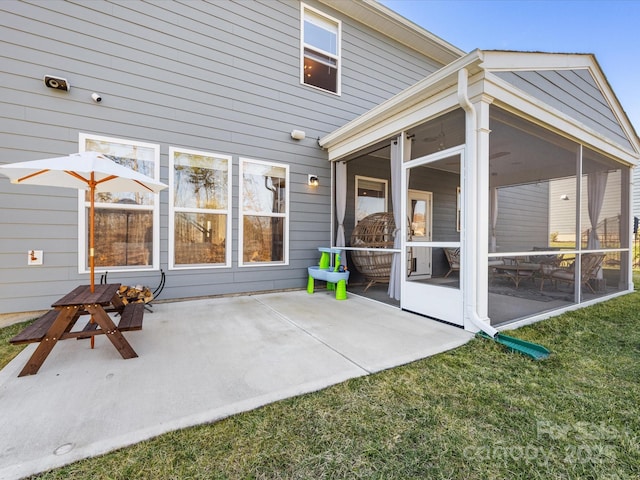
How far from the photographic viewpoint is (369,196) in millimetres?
6727

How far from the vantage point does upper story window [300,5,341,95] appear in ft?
18.6

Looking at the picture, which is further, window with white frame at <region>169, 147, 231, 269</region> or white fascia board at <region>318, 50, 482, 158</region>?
window with white frame at <region>169, 147, 231, 269</region>

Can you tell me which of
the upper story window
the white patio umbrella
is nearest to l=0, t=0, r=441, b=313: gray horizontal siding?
the upper story window

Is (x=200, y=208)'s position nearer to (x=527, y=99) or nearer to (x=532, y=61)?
(x=527, y=99)

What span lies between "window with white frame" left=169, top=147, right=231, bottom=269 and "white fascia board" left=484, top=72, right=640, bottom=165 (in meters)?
3.98

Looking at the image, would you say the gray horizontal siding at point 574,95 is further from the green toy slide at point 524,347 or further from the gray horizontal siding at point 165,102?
the gray horizontal siding at point 165,102

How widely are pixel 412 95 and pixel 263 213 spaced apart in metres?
3.04

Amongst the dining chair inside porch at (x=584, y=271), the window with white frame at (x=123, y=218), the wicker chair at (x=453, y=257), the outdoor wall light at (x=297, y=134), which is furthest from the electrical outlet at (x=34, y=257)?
the dining chair inside porch at (x=584, y=271)

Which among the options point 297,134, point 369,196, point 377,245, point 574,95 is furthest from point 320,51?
point 574,95

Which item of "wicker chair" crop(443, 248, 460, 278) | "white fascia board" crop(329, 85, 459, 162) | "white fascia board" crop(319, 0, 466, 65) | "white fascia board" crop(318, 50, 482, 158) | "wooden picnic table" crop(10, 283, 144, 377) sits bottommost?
"wooden picnic table" crop(10, 283, 144, 377)

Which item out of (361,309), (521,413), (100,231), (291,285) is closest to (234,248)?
(291,285)

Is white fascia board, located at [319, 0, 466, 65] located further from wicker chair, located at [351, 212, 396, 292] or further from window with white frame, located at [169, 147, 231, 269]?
wicker chair, located at [351, 212, 396, 292]

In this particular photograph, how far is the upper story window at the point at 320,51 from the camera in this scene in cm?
567

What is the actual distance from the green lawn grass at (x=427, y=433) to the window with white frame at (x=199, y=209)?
11.0 feet
